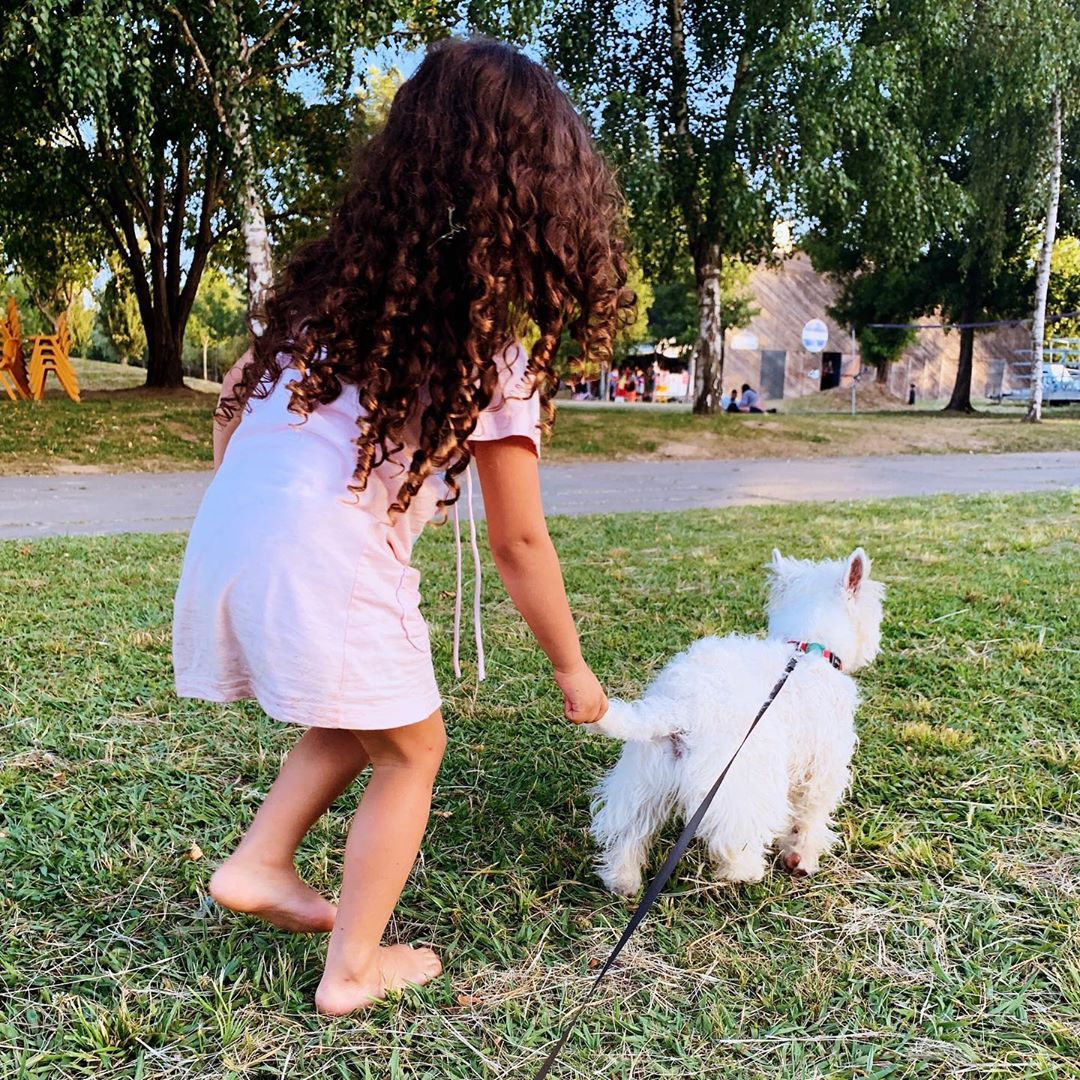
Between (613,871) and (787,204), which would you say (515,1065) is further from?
(787,204)

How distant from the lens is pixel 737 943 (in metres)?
2.14

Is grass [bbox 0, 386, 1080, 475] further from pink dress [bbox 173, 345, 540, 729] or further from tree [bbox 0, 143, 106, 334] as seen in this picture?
pink dress [bbox 173, 345, 540, 729]

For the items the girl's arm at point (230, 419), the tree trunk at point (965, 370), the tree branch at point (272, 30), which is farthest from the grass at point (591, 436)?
the girl's arm at point (230, 419)

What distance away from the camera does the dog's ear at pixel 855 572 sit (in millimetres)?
2588

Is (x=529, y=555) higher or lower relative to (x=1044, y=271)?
lower

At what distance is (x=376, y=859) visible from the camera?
6.15 ft

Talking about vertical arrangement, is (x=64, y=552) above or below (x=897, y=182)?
below

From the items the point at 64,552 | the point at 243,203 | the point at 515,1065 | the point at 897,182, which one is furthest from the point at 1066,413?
the point at 515,1065

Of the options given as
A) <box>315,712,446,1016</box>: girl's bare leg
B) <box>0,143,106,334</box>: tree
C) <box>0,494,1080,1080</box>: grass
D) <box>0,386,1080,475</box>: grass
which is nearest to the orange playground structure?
<box>0,386,1080,475</box>: grass

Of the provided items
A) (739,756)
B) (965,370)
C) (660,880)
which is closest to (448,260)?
(660,880)

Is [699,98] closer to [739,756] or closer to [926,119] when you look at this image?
[926,119]

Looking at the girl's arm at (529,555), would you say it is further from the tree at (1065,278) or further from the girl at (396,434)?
the tree at (1065,278)

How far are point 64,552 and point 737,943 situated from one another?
5169 mm

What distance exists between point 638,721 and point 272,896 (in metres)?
0.89
